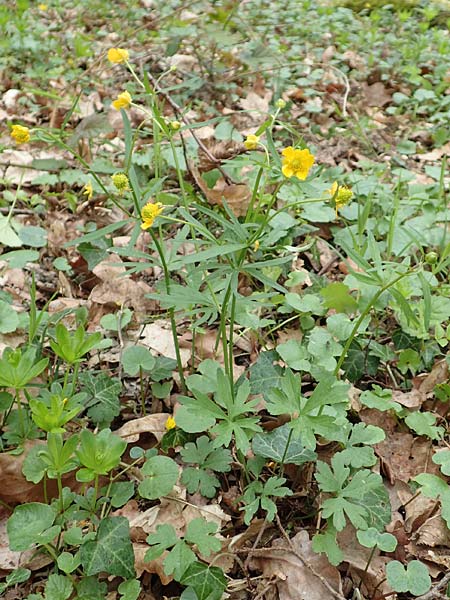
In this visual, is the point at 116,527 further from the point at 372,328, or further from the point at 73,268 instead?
the point at 73,268

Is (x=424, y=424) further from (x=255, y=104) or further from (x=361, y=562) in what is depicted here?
(x=255, y=104)

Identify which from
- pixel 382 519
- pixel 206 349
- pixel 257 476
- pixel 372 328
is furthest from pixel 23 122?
pixel 382 519

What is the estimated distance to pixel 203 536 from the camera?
121cm

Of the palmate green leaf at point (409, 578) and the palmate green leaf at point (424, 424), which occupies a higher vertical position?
the palmate green leaf at point (409, 578)

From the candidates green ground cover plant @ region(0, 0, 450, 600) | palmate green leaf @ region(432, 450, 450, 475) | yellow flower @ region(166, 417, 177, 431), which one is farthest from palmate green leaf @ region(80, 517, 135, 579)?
palmate green leaf @ region(432, 450, 450, 475)

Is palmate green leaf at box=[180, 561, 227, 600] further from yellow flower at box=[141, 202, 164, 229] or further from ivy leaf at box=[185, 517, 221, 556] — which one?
yellow flower at box=[141, 202, 164, 229]

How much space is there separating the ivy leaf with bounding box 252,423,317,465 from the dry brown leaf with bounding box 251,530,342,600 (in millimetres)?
173

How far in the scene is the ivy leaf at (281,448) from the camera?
1359mm

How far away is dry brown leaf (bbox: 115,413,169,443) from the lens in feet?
5.06

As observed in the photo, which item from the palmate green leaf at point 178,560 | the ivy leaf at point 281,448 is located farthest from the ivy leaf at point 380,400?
the palmate green leaf at point 178,560

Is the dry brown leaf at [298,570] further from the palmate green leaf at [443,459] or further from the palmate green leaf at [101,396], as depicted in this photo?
the palmate green leaf at [101,396]

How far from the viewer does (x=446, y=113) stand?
3.30 m

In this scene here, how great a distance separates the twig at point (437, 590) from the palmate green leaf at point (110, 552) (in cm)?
61

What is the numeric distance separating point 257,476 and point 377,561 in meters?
0.32
